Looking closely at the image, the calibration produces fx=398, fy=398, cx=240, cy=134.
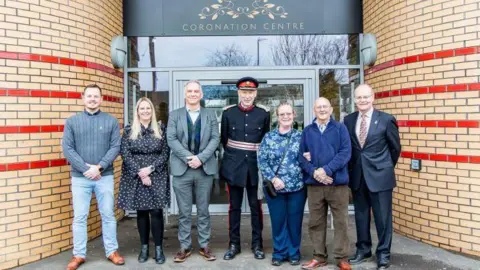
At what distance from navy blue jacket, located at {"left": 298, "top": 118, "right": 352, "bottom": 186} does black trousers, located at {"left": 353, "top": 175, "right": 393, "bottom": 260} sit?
40 centimetres

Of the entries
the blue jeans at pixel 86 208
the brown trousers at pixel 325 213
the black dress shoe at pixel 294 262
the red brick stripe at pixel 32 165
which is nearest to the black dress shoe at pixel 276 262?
the black dress shoe at pixel 294 262

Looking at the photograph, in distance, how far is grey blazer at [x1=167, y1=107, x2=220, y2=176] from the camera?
4141 mm

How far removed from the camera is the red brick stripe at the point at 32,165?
161 inches

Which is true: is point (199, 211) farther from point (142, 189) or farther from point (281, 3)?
point (281, 3)

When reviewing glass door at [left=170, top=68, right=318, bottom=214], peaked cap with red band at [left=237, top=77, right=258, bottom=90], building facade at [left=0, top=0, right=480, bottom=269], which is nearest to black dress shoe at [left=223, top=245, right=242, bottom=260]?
peaked cap with red band at [left=237, top=77, right=258, bottom=90]

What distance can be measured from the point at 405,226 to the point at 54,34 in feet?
15.9

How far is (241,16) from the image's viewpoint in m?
6.23

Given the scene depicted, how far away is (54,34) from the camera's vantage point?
4.48 m

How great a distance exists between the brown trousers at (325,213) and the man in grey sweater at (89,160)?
2.03 meters

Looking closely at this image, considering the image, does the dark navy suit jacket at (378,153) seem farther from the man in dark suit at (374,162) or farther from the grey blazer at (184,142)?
the grey blazer at (184,142)

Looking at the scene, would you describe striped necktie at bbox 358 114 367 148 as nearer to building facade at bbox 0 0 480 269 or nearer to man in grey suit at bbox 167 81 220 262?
building facade at bbox 0 0 480 269

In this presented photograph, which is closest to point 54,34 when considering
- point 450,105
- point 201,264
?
point 201,264

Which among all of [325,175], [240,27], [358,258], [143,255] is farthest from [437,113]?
[143,255]

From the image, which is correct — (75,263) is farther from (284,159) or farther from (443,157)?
(443,157)
